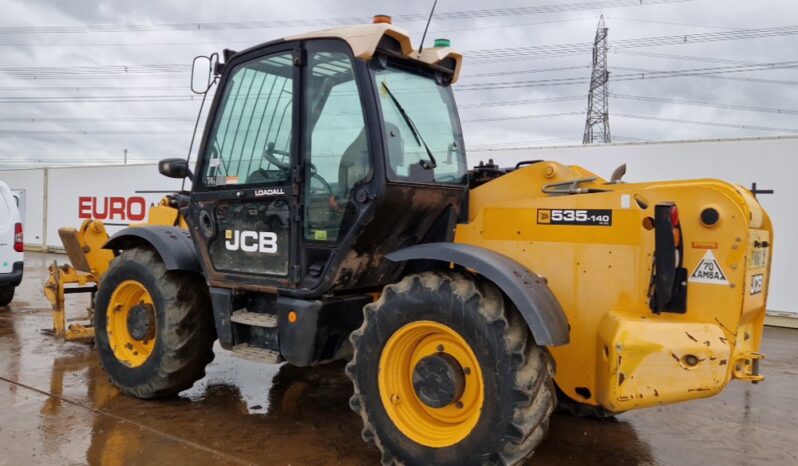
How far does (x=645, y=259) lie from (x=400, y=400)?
61.3 inches

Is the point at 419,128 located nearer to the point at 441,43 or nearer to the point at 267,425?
the point at 441,43

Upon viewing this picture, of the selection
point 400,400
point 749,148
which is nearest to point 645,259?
point 400,400

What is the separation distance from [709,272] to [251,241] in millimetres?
2849

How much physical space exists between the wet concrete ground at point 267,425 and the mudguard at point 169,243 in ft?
3.59

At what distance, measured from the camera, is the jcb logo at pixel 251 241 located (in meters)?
4.23

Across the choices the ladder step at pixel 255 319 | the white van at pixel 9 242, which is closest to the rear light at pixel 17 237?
the white van at pixel 9 242

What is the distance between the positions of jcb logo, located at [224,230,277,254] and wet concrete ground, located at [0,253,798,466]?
4.09 ft

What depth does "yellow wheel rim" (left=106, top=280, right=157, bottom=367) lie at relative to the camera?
193 inches

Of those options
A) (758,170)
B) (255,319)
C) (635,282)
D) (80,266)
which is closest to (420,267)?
(255,319)

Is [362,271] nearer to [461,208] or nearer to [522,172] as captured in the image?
[461,208]

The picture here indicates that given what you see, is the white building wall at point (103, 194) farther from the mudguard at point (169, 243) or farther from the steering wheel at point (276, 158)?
the steering wheel at point (276, 158)

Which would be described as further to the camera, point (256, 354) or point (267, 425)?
point (267, 425)

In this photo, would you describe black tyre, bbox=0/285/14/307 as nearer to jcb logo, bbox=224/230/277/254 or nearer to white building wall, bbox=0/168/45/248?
jcb logo, bbox=224/230/277/254

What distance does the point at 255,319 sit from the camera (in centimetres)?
428
